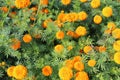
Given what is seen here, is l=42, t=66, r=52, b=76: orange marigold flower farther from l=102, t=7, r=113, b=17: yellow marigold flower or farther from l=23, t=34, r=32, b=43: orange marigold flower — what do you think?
l=102, t=7, r=113, b=17: yellow marigold flower

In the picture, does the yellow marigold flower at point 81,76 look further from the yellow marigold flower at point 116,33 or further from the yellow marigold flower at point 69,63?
the yellow marigold flower at point 116,33

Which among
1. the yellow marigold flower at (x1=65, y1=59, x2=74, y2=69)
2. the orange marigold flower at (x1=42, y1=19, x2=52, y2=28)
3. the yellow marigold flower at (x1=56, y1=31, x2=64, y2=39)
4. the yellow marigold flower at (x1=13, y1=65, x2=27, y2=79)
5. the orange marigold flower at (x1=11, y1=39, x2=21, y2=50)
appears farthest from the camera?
the orange marigold flower at (x1=42, y1=19, x2=52, y2=28)

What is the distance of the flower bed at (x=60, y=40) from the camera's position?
2.54 metres

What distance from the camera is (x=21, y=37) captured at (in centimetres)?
274

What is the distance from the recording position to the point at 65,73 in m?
2.40

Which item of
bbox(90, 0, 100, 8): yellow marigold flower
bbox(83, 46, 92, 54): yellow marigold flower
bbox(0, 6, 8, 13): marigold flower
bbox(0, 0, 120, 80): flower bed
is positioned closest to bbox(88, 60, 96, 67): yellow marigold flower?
bbox(0, 0, 120, 80): flower bed

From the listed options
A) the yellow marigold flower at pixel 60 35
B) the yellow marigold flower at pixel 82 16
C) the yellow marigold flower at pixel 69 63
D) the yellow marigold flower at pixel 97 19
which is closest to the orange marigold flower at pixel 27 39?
the yellow marigold flower at pixel 60 35

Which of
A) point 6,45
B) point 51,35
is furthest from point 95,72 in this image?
point 6,45

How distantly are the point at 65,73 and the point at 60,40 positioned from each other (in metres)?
0.50

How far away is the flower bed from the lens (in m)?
2.54

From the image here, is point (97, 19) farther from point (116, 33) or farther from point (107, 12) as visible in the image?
point (116, 33)

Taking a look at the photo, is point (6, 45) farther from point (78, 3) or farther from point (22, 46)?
point (78, 3)

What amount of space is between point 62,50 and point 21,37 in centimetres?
38

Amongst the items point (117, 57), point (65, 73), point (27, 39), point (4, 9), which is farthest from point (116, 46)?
point (4, 9)
